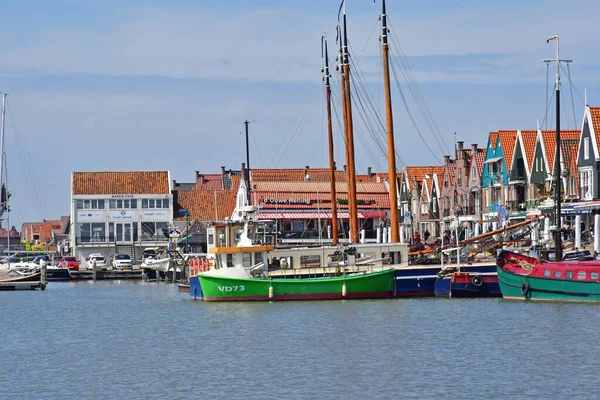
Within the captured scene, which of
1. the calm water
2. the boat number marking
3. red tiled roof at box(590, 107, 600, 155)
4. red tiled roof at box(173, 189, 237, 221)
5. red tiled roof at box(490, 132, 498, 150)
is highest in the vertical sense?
red tiled roof at box(490, 132, 498, 150)

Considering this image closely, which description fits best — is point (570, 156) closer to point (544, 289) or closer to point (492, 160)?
point (492, 160)

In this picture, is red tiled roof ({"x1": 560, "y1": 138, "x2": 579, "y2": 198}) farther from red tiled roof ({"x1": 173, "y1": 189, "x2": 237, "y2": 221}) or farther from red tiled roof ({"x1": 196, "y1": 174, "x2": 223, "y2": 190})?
red tiled roof ({"x1": 196, "y1": 174, "x2": 223, "y2": 190})

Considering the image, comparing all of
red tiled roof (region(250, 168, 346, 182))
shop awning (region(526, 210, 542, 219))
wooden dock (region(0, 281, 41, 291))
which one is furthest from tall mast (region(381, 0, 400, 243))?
red tiled roof (region(250, 168, 346, 182))

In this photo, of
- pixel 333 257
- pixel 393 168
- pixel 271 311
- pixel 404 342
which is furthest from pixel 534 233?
pixel 404 342

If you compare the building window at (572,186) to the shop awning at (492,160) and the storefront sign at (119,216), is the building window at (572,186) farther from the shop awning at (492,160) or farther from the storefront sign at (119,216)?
the storefront sign at (119,216)

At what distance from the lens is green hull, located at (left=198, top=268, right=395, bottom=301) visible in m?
59.8

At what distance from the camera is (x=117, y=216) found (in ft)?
450

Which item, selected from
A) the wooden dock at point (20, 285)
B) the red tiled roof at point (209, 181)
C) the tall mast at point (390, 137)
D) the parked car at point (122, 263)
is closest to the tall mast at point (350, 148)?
the tall mast at point (390, 137)

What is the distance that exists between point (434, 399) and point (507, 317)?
2030cm

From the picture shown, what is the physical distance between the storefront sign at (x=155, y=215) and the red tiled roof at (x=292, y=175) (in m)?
12.7

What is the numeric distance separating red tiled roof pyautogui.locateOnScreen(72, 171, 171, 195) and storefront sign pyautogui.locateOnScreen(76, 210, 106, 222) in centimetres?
215

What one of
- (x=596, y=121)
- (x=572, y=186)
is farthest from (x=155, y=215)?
(x=596, y=121)

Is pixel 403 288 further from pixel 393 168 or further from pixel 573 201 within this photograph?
pixel 573 201

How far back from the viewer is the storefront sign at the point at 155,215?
138 meters
